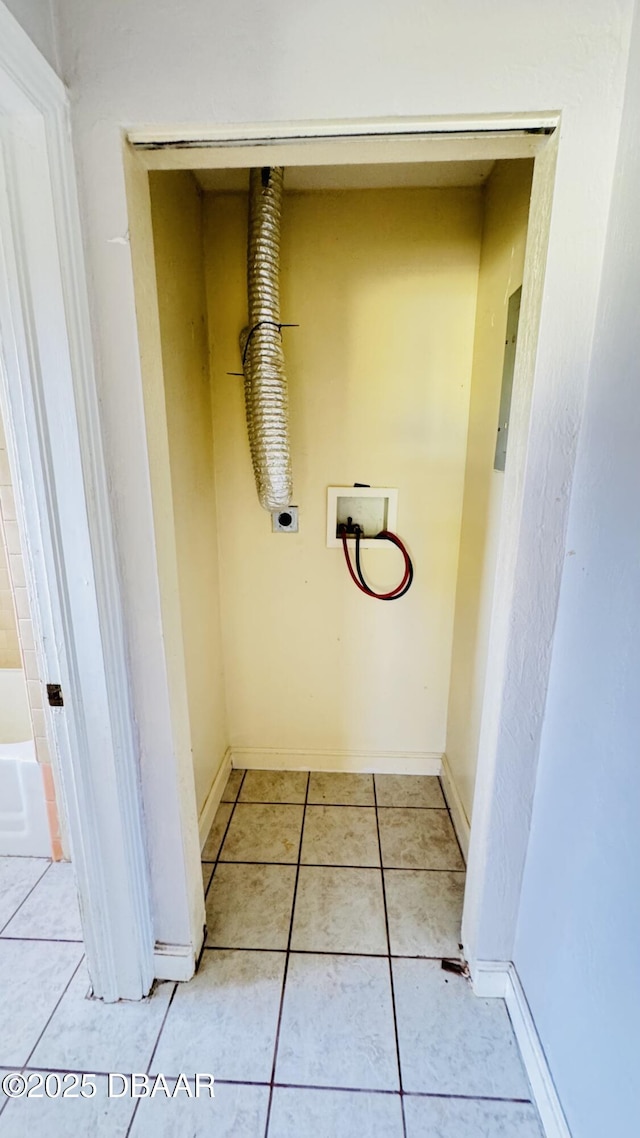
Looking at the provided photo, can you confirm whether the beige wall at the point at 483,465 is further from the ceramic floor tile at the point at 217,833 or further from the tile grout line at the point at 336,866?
the ceramic floor tile at the point at 217,833

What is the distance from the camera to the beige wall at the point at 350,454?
1.63 m

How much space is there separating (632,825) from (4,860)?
194 centimetres

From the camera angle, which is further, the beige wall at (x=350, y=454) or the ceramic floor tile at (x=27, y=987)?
the beige wall at (x=350, y=454)

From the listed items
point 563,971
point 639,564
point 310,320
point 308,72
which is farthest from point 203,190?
point 563,971

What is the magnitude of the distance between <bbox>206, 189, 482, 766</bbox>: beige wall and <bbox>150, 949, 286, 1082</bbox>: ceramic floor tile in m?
0.86

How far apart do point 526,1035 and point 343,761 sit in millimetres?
1095

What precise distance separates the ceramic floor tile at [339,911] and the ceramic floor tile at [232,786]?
474 mm

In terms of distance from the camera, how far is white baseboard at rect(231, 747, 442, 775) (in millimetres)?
2082

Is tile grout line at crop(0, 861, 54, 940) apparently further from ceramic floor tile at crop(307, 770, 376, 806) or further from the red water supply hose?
the red water supply hose

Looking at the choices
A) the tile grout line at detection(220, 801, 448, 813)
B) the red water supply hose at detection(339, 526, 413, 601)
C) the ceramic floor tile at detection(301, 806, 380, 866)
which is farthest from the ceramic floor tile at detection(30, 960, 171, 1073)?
the red water supply hose at detection(339, 526, 413, 601)

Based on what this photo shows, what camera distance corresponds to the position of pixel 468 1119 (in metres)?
1.00

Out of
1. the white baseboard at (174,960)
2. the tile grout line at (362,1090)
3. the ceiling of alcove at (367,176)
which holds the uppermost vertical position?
the ceiling of alcove at (367,176)

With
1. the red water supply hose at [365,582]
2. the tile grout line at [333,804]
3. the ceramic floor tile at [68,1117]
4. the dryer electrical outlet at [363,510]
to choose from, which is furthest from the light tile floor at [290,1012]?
the dryer electrical outlet at [363,510]

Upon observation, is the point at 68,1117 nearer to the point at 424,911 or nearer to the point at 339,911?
the point at 339,911
